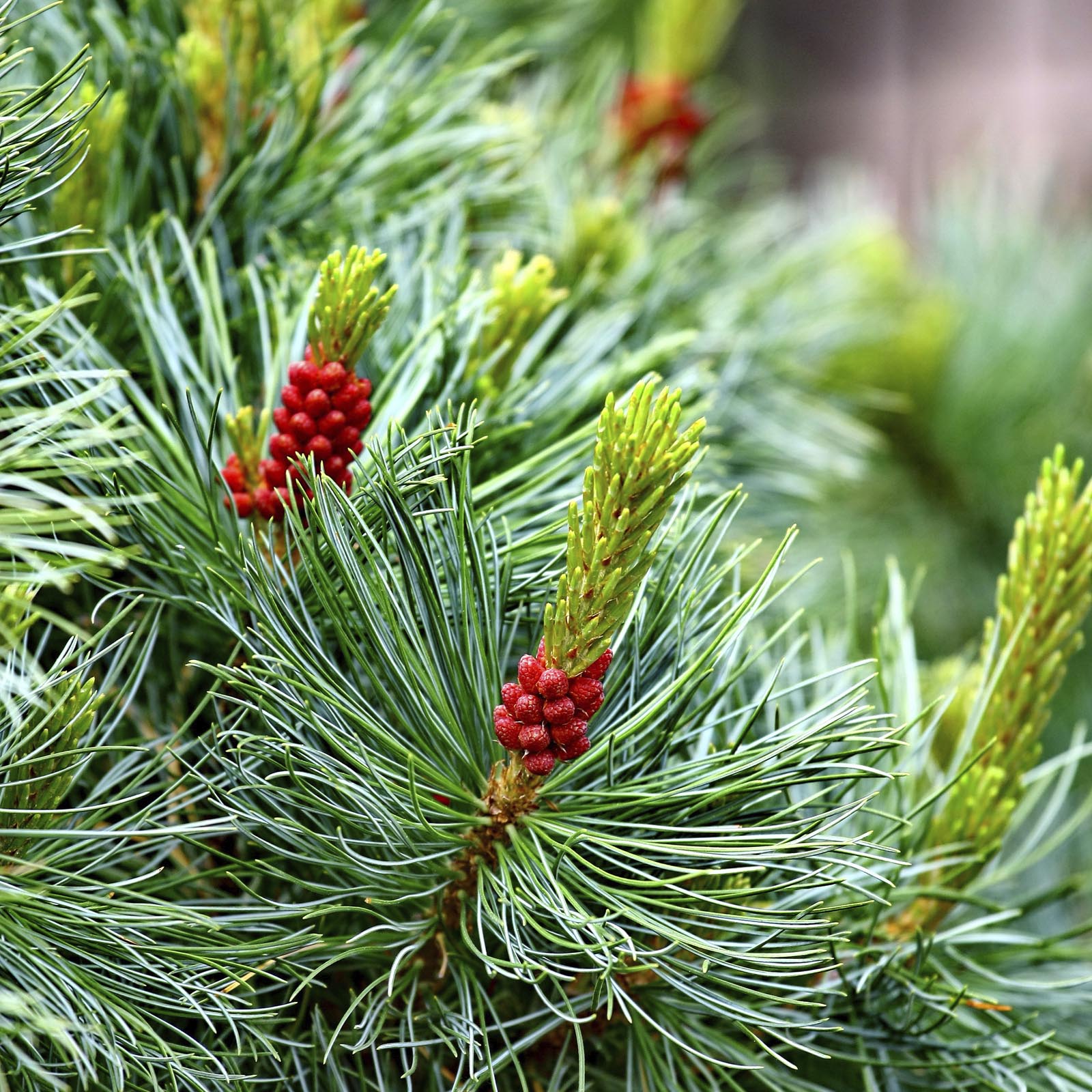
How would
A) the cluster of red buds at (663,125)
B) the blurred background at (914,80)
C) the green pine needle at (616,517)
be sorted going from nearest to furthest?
the green pine needle at (616,517) < the cluster of red buds at (663,125) < the blurred background at (914,80)

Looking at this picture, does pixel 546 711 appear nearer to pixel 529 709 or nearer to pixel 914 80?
pixel 529 709

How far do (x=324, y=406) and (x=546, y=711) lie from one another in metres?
0.08

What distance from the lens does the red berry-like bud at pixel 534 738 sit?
22 cm

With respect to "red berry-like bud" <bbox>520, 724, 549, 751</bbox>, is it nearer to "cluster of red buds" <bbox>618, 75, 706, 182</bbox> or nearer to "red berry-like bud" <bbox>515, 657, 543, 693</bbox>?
"red berry-like bud" <bbox>515, 657, 543, 693</bbox>

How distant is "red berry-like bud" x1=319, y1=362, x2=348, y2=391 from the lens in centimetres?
24

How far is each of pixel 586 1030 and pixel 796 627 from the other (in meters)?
0.18

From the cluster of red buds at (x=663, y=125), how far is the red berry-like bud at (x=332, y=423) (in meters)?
0.32

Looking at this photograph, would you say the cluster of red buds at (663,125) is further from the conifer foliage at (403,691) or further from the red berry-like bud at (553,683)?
the red berry-like bud at (553,683)

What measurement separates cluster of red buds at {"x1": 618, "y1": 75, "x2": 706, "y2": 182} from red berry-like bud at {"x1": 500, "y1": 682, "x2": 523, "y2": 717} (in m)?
0.35

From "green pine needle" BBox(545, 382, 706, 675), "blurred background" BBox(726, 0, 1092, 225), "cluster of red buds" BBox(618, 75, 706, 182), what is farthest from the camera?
"blurred background" BBox(726, 0, 1092, 225)

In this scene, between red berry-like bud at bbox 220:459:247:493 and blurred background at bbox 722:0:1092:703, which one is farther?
blurred background at bbox 722:0:1092:703

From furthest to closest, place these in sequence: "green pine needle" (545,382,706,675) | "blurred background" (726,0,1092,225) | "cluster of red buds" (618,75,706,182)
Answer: "blurred background" (726,0,1092,225) < "cluster of red buds" (618,75,706,182) < "green pine needle" (545,382,706,675)

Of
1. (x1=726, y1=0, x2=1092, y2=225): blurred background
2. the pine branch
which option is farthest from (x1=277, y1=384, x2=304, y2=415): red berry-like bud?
(x1=726, y1=0, x2=1092, y2=225): blurred background

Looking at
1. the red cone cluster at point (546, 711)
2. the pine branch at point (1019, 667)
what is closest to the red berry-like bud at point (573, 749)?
the red cone cluster at point (546, 711)
